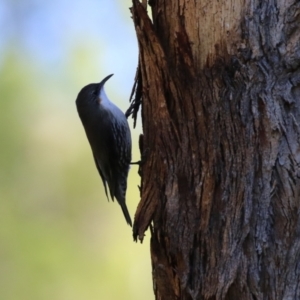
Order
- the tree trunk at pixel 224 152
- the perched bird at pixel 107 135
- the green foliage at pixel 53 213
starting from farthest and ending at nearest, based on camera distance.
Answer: the green foliage at pixel 53 213
the perched bird at pixel 107 135
the tree trunk at pixel 224 152

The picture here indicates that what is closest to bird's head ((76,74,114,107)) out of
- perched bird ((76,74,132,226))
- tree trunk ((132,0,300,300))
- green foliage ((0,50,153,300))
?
perched bird ((76,74,132,226))

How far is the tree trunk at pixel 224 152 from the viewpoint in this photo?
8.73 ft

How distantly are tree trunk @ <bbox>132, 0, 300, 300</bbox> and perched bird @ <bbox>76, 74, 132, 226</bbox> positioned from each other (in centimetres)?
172

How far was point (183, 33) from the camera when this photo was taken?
122 inches

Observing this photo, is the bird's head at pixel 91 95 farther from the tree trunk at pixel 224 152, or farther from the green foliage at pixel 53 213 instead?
the green foliage at pixel 53 213

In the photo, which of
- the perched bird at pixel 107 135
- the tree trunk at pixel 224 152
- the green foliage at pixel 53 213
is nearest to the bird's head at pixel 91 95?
the perched bird at pixel 107 135

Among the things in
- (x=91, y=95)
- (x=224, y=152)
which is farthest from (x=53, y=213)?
(x=224, y=152)

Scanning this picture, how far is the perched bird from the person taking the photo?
193 inches

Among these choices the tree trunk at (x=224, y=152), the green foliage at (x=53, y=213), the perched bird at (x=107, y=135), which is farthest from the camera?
the green foliage at (x=53, y=213)

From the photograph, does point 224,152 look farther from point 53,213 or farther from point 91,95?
point 53,213

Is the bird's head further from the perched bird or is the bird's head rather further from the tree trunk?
the tree trunk

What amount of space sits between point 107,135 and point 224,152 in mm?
2173

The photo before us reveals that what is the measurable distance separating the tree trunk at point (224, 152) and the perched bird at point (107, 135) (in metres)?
1.72

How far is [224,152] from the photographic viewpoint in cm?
284
